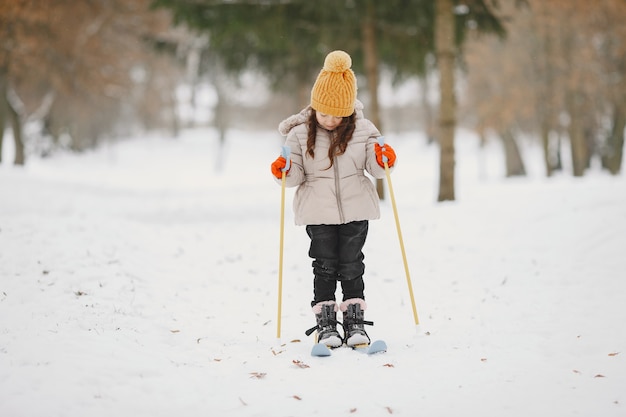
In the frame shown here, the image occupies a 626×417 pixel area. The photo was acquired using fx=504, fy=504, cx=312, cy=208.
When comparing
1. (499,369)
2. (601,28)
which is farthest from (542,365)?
(601,28)

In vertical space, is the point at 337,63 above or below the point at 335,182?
above

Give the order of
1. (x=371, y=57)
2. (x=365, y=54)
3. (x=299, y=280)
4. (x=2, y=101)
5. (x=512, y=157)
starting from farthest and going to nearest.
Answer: (x=512, y=157) < (x=2, y=101) < (x=365, y=54) < (x=371, y=57) < (x=299, y=280)

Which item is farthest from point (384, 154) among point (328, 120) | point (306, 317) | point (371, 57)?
point (371, 57)

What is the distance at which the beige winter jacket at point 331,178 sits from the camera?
3.87 m

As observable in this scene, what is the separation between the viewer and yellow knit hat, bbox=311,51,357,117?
379 centimetres

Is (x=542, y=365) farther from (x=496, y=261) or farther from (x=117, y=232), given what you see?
(x=117, y=232)

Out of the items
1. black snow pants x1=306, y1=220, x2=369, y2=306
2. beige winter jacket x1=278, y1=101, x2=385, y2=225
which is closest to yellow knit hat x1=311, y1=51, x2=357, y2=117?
beige winter jacket x1=278, y1=101, x2=385, y2=225

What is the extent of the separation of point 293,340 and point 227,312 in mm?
1040

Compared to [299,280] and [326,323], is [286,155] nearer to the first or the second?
[326,323]

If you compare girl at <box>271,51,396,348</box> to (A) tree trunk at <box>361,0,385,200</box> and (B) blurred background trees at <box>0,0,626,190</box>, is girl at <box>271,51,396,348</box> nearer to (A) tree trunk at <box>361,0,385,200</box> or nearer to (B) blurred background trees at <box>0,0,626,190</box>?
(B) blurred background trees at <box>0,0,626,190</box>

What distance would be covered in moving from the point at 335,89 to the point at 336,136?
14.0 inches

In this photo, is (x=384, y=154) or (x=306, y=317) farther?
(x=306, y=317)

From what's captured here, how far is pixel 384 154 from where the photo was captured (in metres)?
3.82

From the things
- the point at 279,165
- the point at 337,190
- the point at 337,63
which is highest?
the point at 337,63
